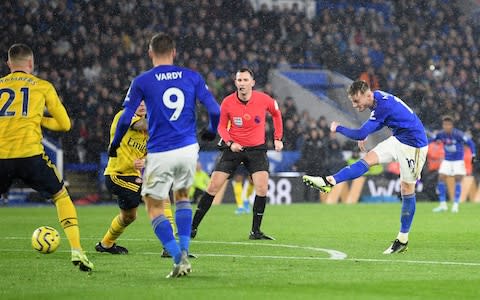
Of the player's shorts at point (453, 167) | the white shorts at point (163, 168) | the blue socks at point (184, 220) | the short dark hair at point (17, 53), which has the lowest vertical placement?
the player's shorts at point (453, 167)

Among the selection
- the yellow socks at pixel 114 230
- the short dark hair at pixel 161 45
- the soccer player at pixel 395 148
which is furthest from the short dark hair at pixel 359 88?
the short dark hair at pixel 161 45

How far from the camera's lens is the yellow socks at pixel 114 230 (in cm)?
1181

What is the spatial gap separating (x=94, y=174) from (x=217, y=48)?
6.97 metres

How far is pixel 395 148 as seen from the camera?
40.6ft

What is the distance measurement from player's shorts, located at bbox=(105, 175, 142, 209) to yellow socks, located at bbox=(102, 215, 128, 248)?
0.18 m

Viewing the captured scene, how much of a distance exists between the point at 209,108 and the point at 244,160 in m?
5.62

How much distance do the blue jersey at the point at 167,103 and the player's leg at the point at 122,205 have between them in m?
2.54

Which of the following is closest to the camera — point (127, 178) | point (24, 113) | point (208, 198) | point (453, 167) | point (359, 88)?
point (24, 113)

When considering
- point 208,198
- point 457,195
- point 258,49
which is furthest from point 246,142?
point 258,49

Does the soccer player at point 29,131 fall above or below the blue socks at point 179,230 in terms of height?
above

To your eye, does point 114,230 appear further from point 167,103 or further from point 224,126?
point 224,126

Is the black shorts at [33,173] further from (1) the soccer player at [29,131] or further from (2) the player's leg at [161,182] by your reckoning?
(2) the player's leg at [161,182]

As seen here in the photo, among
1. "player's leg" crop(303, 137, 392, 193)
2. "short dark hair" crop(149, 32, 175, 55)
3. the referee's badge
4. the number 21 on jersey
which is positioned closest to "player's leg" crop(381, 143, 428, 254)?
"player's leg" crop(303, 137, 392, 193)

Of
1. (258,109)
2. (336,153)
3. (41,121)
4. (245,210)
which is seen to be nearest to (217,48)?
(336,153)
